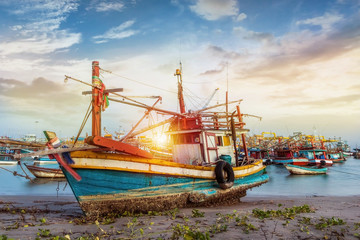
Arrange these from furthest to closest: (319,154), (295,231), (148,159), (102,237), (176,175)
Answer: (319,154) → (176,175) → (148,159) → (295,231) → (102,237)

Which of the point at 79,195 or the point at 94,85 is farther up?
the point at 94,85

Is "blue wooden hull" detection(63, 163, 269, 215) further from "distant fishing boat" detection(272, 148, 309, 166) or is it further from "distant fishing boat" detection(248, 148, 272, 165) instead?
"distant fishing boat" detection(248, 148, 272, 165)

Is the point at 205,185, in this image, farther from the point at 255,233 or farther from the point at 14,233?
the point at 14,233

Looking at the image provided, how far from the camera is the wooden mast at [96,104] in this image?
26.1ft

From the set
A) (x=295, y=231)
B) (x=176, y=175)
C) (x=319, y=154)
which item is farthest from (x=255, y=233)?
(x=319, y=154)

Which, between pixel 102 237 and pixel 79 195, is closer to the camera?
pixel 102 237

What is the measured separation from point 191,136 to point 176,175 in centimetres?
375

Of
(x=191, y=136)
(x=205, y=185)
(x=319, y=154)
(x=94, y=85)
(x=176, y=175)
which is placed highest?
(x=94, y=85)

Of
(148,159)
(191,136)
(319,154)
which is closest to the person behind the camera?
(148,159)

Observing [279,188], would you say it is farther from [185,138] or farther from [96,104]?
[96,104]

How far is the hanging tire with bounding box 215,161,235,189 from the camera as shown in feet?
33.4

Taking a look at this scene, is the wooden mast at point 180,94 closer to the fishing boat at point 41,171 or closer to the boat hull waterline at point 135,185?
the boat hull waterline at point 135,185

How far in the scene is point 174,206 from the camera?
8828 millimetres

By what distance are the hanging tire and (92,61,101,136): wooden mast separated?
586 centimetres
